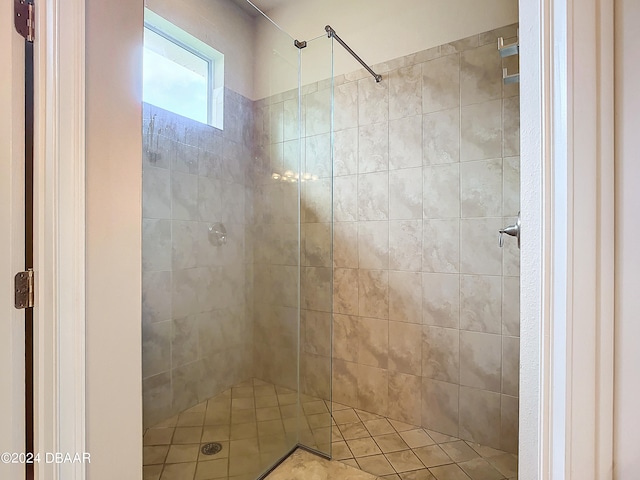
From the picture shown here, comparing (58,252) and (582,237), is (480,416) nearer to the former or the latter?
(582,237)

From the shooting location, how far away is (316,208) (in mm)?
2109

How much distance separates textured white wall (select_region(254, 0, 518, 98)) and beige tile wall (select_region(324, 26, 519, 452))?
0.26 ft

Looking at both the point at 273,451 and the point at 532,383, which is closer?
the point at 532,383

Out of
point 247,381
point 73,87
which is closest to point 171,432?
point 247,381

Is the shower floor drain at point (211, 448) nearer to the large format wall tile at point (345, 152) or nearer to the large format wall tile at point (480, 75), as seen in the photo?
the large format wall tile at point (345, 152)

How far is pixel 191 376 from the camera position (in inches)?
66.2

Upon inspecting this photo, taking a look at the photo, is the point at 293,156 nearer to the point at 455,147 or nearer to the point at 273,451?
the point at 455,147

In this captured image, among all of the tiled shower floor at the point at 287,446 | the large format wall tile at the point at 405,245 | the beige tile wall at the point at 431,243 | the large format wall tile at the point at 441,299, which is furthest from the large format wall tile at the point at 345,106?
the tiled shower floor at the point at 287,446

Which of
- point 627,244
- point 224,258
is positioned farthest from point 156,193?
point 627,244

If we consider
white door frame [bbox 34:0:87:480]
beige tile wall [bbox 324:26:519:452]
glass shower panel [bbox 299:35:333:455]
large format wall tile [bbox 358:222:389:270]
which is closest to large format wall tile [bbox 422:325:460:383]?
beige tile wall [bbox 324:26:519:452]

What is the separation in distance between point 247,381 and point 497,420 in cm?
135

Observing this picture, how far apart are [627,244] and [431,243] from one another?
1477 mm

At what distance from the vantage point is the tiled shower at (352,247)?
1649 millimetres

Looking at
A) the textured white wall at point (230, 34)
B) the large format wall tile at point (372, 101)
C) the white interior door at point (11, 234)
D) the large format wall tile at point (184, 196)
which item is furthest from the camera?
the large format wall tile at point (372, 101)
